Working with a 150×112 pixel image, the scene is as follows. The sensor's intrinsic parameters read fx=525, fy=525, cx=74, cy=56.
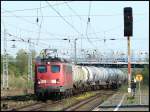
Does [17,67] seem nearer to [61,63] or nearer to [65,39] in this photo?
[65,39]

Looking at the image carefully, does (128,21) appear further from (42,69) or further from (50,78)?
(42,69)

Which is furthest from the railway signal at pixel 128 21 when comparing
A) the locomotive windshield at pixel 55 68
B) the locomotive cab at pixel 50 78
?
the locomotive windshield at pixel 55 68

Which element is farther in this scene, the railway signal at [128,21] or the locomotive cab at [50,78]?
the locomotive cab at [50,78]

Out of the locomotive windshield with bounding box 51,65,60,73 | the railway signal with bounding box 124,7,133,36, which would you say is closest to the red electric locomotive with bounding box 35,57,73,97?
the locomotive windshield with bounding box 51,65,60,73

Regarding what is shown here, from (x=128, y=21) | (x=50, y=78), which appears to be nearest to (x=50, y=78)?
(x=50, y=78)

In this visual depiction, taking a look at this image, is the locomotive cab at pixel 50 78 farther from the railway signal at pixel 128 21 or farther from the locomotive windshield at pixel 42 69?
the railway signal at pixel 128 21

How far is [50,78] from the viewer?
37438mm

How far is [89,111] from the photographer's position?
84.5 ft

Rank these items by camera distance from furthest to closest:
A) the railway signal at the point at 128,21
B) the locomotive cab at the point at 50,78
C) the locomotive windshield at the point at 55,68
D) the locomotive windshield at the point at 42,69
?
the locomotive windshield at the point at 55,68, the locomotive windshield at the point at 42,69, the locomotive cab at the point at 50,78, the railway signal at the point at 128,21

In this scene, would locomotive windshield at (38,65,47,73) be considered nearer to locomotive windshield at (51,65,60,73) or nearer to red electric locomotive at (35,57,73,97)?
red electric locomotive at (35,57,73,97)

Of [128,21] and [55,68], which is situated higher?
[128,21]

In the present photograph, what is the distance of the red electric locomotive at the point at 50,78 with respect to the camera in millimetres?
36987

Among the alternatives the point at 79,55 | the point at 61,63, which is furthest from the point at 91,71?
the point at 79,55

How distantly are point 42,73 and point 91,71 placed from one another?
24.5m
